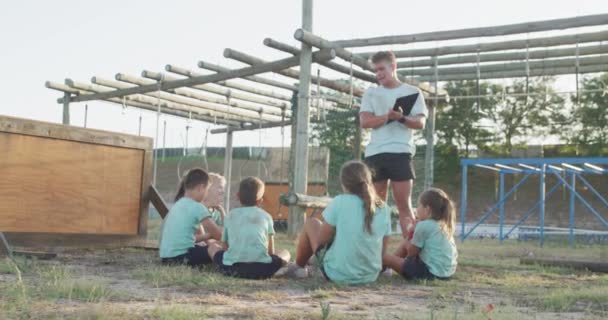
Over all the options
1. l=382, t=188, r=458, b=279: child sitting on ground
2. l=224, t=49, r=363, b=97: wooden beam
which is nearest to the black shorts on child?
l=382, t=188, r=458, b=279: child sitting on ground

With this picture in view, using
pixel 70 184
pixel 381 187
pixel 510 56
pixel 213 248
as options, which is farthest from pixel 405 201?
pixel 510 56

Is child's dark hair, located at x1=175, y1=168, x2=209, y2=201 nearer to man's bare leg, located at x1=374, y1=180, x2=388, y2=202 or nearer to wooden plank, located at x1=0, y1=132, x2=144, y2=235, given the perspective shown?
man's bare leg, located at x1=374, y1=180, x2=388, y2=202

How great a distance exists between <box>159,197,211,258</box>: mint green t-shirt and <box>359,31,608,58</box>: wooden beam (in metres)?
5.57

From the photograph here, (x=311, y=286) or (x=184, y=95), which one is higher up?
(x=184, y=95)

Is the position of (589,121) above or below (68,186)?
above

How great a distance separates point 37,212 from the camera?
19.9ft

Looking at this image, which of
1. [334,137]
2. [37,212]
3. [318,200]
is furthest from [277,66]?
[37,212]

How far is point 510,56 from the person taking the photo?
992 cm

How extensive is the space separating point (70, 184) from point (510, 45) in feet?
19.3

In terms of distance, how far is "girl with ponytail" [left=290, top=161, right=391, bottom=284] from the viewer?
4.38m

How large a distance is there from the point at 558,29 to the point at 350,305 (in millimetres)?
6260

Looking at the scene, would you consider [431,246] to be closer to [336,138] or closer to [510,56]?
[510,56]

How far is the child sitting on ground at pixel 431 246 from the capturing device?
4809mm

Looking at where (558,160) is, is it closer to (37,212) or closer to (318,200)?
(318,200)
